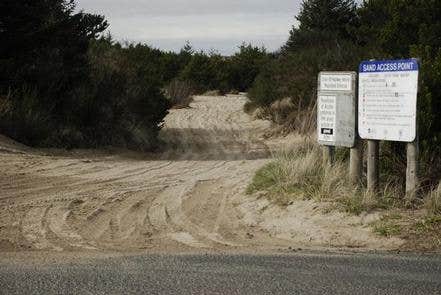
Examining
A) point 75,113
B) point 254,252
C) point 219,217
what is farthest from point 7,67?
point 254,252

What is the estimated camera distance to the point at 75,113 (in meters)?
16.9

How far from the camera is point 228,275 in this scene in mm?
5238

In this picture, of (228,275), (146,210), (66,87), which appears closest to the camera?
(228,275)

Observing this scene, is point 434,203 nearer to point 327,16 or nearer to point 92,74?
point 92,74

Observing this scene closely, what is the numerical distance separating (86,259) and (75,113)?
37.3 feet

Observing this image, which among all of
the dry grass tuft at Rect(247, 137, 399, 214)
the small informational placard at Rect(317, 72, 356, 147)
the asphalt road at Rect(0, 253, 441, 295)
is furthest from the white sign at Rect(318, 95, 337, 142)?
the asphalt road at Rect(0, 253, 441, 295)

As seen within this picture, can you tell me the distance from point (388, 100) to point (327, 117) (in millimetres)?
1213

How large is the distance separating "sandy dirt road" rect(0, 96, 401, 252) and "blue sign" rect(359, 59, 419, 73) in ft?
6.22

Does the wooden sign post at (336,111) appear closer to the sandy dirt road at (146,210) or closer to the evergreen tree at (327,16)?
the sandy dirt road at (146,210)

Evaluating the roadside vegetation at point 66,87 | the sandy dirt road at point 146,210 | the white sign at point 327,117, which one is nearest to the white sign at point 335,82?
the white sign at point 327,117

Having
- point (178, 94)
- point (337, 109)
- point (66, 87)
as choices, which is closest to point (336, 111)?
point (337, 109)

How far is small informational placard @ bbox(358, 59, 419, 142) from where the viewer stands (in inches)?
318

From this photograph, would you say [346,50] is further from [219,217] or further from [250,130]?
[219,217]

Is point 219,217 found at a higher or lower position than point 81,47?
lower
